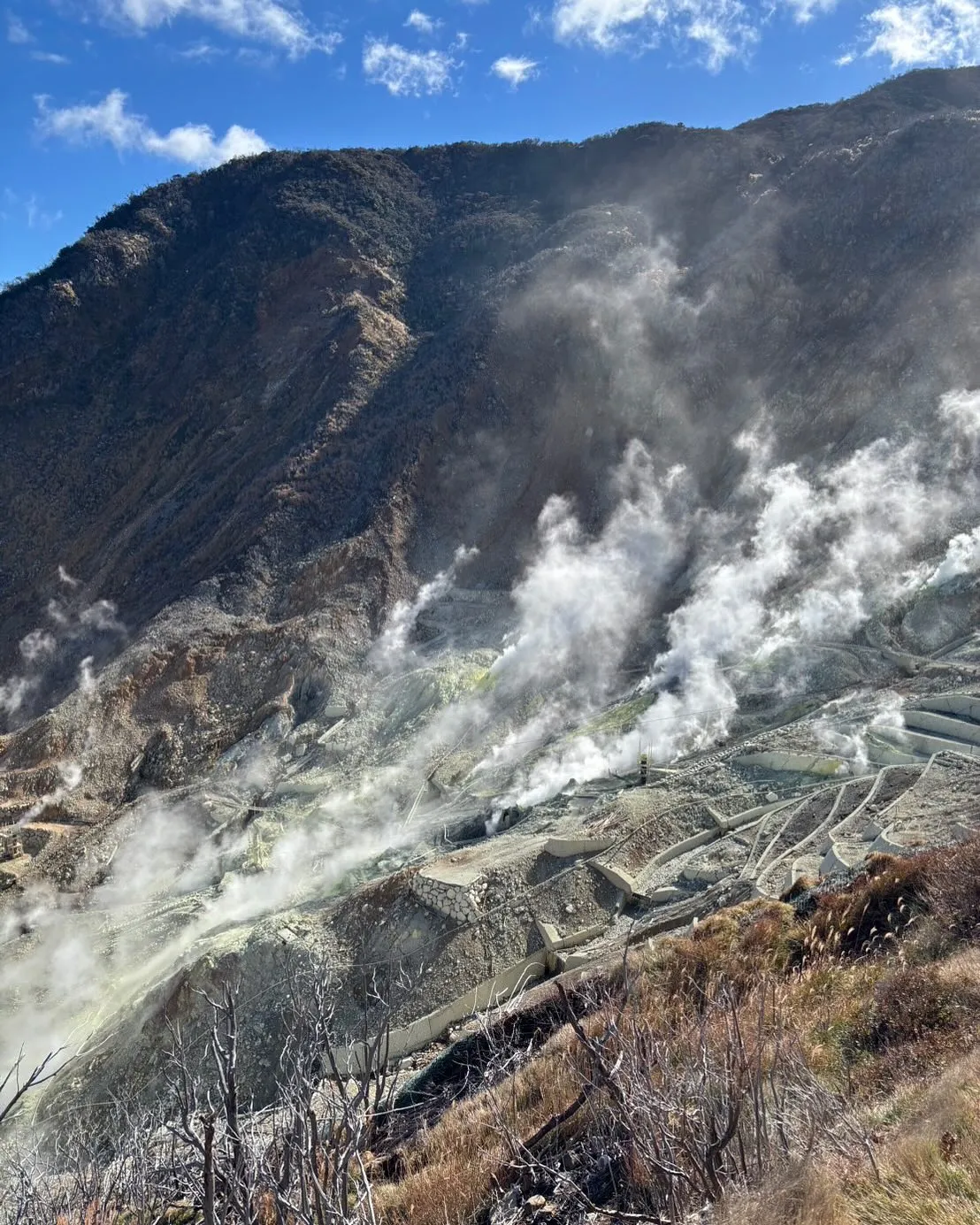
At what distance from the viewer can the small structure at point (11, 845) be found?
26.6 m

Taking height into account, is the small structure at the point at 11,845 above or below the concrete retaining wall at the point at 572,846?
below

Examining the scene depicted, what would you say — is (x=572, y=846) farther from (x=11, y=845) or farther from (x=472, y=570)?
(x=11, y=845)

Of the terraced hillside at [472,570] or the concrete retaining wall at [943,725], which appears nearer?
the terraced hillside at [472,570]

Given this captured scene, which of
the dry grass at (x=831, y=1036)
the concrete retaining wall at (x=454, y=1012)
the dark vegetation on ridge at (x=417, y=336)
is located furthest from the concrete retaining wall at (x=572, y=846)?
the dark vegetation on ridge at (x=417, y=336)

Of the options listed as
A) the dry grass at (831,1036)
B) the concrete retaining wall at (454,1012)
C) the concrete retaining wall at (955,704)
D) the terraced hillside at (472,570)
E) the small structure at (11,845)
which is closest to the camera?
the dry grass at (831,1036)

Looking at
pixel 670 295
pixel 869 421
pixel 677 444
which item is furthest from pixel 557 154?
pixel 869 421

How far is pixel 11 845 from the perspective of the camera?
26.8m

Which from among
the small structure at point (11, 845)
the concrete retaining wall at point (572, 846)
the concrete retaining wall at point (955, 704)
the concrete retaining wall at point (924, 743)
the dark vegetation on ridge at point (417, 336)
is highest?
the dark vegetation on ridge at point (417, 336)

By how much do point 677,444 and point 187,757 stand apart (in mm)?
23617

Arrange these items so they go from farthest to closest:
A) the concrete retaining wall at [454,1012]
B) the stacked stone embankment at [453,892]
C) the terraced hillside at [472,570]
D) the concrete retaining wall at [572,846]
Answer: the concrete retaining wall at [572,846] → the terraced hillside at [472,570] → the stacked stone embankment at [453,892] → the concrete retaining wall at [454,1012]

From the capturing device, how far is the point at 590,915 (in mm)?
16188

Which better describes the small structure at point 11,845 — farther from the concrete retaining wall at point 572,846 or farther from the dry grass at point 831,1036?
the dry grass at point 831,1036

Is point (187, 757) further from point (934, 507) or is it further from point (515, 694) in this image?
point (934, 507)

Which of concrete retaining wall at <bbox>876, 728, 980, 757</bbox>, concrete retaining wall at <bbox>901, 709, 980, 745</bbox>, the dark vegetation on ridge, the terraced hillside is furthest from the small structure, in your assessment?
concrete retaining wall at <bbox>901, 709, 980, 745</bbox>
